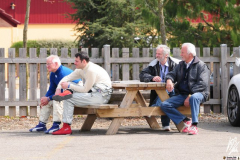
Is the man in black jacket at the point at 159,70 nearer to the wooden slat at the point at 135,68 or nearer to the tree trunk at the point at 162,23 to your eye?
the wooden slat at the point at 135,68

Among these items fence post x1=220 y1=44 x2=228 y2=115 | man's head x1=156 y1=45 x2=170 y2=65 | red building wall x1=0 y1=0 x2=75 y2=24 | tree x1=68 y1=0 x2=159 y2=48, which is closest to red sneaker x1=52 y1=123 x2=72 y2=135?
man's head x1=156 y1=45 x2=170 y2=65

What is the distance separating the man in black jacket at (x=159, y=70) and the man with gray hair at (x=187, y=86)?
372 millimetres

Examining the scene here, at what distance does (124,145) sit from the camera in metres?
8.11

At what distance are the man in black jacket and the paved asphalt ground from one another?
1.58 feet

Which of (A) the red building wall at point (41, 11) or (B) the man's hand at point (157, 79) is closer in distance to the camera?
(B) the man's hand at point (157, 79)

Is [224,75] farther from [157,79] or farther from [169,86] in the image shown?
[169,86]

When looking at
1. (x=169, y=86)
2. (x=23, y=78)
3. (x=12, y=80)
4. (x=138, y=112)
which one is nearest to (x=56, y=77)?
(x=138, y=112)

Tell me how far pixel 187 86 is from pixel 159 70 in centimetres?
71

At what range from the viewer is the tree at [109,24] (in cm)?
2178

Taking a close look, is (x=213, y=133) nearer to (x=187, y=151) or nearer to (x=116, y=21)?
(x=187, y=151)

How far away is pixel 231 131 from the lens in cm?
977

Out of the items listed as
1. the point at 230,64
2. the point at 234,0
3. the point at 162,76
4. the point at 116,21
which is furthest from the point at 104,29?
the point at 162,76

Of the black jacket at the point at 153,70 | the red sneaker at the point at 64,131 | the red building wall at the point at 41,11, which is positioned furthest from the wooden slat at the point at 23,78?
the red building wall at the point at 41,11

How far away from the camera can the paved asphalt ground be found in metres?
7.17
